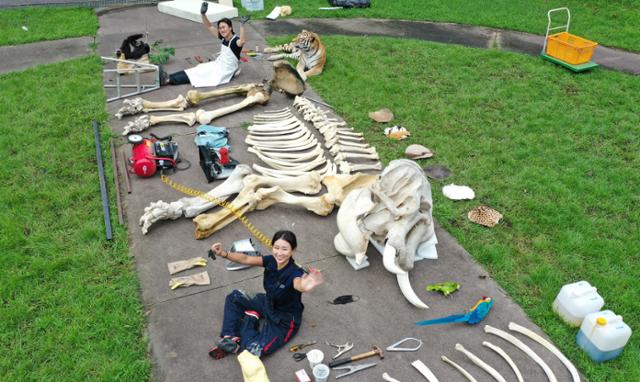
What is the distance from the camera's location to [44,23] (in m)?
14.9

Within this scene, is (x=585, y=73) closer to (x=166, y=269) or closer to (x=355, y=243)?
(x=355, y=243)

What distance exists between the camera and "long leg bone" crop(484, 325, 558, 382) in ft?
16.7

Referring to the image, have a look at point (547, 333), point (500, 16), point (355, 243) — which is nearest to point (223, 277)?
point (355, 243)

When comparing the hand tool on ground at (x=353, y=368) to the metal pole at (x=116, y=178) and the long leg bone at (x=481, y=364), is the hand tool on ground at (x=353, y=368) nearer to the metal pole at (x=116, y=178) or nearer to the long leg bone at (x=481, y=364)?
the long leg bone at (x=481, y=364)

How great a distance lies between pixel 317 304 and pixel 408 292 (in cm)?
102

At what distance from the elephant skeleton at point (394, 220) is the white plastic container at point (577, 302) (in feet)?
5.16

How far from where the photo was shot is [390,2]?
58.6 ft

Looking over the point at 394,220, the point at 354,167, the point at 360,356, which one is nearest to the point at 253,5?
the point at 354,167

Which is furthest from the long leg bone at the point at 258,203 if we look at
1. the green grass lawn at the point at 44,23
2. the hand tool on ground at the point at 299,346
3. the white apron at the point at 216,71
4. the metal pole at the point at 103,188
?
the green grass lawn at the point at 44,23

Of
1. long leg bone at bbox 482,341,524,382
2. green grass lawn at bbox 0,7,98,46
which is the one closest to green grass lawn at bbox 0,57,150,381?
long leg bone at bbox 482,341,524,382

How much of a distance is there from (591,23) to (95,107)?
14.2 m

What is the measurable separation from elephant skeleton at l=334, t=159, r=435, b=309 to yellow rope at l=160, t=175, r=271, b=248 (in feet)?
3.31

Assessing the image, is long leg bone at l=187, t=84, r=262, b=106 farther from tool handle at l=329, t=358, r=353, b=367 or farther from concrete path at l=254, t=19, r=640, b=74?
tool handle at l=329, t=358, r=353, b=367

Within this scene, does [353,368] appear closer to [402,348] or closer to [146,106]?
[402,348]
